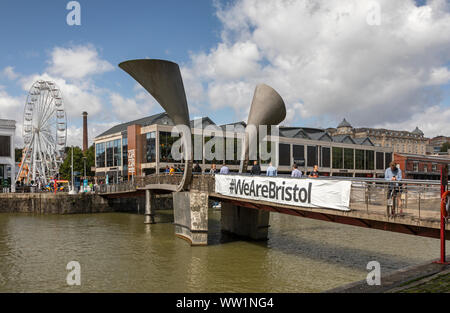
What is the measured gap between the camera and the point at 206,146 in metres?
61.2

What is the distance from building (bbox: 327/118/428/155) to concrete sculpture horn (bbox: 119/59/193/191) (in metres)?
111

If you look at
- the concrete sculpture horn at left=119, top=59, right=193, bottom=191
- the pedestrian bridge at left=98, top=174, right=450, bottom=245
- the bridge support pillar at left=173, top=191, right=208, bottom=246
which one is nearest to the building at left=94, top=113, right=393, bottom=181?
the pedestrian bridge at left=98, top=174, right=450, bottom=245

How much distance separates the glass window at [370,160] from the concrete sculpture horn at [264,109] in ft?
229

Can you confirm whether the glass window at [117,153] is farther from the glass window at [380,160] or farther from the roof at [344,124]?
the roof at [344,124]

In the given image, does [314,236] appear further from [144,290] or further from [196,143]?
[196,143]

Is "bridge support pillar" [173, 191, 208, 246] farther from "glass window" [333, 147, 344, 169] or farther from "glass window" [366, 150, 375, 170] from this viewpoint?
"glass window" [366, 150, 375, 170]

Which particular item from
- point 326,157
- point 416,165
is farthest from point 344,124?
point 326,157

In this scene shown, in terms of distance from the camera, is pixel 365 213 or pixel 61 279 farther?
pixel 61 279

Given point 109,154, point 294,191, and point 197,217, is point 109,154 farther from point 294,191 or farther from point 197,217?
point 294,191

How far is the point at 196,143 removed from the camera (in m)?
59.7

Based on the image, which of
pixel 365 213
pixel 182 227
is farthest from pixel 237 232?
pixel 365 213
